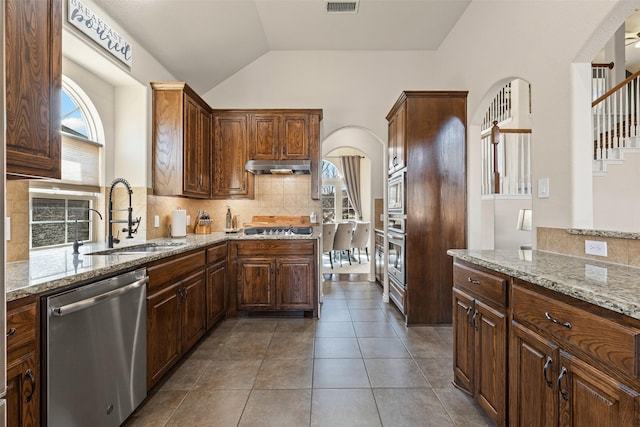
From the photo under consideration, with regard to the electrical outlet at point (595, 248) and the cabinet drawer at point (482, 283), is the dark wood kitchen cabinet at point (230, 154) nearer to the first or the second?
the cabinet drawer at point (482, 283)

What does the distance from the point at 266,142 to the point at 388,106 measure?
1.80 metres

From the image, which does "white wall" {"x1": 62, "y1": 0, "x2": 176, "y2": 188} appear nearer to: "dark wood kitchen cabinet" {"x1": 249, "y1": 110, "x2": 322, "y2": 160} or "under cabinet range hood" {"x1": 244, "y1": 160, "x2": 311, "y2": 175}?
"under cabinet range hood" {"x1": 244, "y1": 160, "x2": 311, "y2": 175}

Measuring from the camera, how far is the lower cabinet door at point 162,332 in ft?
A: 6.46

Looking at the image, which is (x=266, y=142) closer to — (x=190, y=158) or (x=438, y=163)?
(x=190, y=158)

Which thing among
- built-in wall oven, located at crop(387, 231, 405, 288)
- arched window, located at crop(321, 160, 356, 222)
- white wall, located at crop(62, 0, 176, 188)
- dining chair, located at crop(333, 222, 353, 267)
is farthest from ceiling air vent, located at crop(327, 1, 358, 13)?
arched window, located at crop(321, 160, 356, 222)

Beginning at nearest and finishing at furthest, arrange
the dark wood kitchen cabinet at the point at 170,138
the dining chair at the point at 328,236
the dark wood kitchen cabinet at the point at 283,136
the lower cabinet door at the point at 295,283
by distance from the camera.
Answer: the dark wood kitchen cabinet at the point at 170,138 < the lower cabinet door at the point at 295,283 < the dark wood kitchen cabinet at the point at 283,136 < the dining chair at the point at 328,236

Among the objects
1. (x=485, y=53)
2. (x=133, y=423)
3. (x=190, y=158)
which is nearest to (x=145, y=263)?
(x=133, y=423)

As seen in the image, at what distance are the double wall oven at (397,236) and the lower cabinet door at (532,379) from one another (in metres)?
1.98

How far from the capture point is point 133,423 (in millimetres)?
1787

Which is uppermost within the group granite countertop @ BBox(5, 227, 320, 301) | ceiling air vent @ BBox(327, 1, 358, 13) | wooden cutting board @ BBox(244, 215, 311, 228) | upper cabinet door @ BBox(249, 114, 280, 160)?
ceiling air vent @ BBox(327, 1, 358, 13)

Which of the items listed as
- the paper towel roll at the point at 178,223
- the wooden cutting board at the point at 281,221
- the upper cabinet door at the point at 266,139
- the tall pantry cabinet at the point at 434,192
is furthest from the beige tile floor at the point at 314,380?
the upper cabinet door at the point at 266,139

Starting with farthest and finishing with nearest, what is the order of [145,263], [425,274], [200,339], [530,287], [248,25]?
1. [248,25]
2. [425,274]
3. [200,339]
4. [145,263]
5. [530,287]

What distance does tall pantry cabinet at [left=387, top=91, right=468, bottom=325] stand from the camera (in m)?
3.33

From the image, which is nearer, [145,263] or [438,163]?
[145,263]
